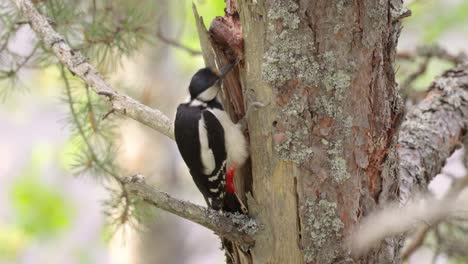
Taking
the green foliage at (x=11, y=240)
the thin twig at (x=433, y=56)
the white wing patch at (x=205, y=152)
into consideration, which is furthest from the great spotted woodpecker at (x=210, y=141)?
the green foliage at (x=11, y=240)

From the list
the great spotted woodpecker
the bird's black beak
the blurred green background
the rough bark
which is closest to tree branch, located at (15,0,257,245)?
the great spotted woodpecker

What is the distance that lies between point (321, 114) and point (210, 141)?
1.84 feet

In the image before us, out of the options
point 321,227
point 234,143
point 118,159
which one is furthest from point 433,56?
point 118,159

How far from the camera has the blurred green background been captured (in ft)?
14.5

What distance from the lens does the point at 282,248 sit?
1.89 m

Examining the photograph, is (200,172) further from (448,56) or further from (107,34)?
(448,56)

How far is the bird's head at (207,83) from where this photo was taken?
202 centimetres

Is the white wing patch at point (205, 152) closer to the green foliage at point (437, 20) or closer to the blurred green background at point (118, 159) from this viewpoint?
the blurred green background at point (118, 159)

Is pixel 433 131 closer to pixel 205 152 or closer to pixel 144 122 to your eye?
pixel 205 152

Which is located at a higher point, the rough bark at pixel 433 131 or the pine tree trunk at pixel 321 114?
Result: the rough bark at pixel 433 131

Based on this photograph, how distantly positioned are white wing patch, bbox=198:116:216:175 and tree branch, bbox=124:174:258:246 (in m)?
0.35

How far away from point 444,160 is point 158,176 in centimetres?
307

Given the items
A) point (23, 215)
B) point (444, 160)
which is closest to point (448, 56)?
point (444, 160)

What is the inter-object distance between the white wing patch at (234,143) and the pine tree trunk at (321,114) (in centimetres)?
15
